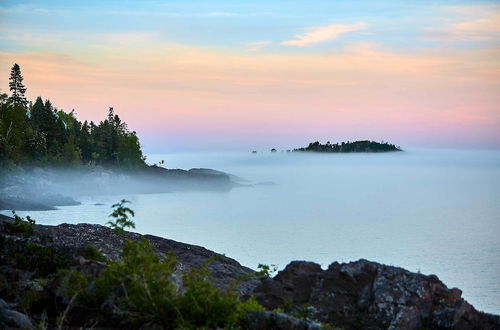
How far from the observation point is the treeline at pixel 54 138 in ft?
362

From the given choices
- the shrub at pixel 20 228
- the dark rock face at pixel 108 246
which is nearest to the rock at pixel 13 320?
the dark rock face at pixel 108 246

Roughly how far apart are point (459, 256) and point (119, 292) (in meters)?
57.1

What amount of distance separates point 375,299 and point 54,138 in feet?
436

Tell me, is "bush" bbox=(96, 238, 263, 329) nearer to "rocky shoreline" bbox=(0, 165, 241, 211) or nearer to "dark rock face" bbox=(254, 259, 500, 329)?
"dark rock face" bbox=(254, 259, 500, 329)

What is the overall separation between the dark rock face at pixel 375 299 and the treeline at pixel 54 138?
102308 millimetres

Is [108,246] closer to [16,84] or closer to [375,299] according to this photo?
[375,299]

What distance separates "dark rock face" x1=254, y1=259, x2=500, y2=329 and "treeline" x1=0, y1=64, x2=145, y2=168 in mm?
102308

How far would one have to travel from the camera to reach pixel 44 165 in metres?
130

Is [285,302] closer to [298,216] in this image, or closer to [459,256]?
[459,256]

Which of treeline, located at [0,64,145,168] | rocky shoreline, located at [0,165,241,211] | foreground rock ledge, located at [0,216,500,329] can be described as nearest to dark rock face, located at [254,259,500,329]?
foreground rock ledge, located at [0,216,500,329]

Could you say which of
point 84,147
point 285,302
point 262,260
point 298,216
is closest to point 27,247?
point 285,302

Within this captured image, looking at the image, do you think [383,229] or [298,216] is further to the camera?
[298,216]

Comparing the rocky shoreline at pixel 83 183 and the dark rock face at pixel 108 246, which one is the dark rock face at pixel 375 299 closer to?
the dark rock face at pixel 108 246

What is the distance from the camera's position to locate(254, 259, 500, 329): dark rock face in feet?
44.1
